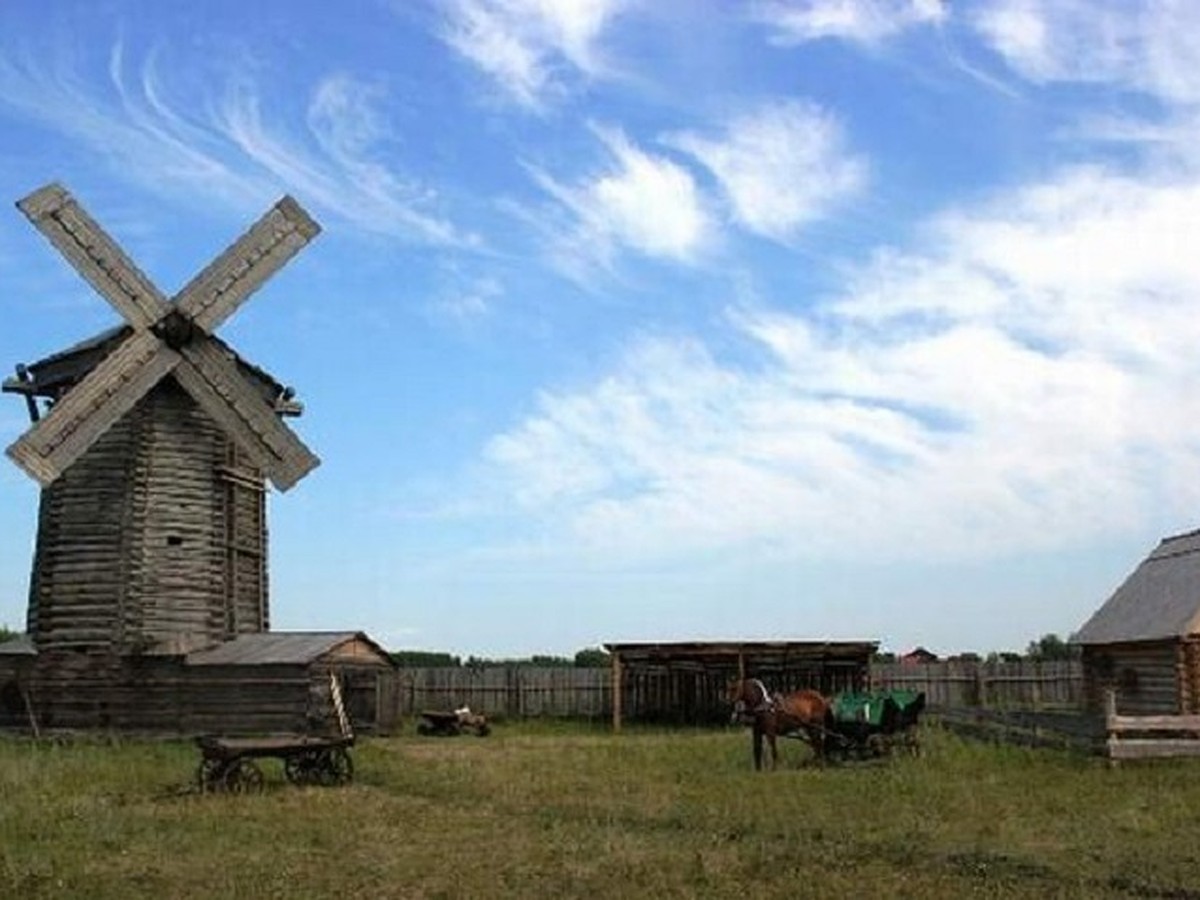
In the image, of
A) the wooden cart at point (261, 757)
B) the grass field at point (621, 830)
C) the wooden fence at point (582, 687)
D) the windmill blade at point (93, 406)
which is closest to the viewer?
the grass field at point (621, 830)

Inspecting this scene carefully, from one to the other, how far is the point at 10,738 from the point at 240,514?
690 cm

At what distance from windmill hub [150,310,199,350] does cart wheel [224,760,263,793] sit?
1240cm

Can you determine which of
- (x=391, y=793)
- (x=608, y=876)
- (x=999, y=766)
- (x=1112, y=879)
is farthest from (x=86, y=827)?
(x=999, y=766)

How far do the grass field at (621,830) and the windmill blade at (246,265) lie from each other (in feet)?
34.6

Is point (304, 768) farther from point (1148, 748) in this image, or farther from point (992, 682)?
point (992, 682)

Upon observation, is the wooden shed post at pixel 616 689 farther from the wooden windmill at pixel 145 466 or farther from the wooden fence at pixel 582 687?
the wooden windmill at pixel 145 466

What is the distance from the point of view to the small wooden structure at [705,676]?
3781cm

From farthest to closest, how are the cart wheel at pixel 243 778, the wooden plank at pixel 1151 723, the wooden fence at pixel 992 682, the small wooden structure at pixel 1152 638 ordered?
the wooden fence at pixel 992 682, the small wooden structure at pixel 1152 638, the wooden plank at pixel 1151 723, the cart wheel at pixel 243 778

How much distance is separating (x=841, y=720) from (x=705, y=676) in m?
18.4

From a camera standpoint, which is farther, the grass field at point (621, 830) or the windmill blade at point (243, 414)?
the windmill blade at point (243, 414)

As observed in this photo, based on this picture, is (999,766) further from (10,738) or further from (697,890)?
(10,738)

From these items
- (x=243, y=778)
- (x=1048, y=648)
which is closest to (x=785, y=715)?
(x=243, y=778)

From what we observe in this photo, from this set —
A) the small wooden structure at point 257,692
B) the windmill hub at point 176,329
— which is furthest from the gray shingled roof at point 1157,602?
the windmill hub at point 176,329

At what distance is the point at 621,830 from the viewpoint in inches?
587
